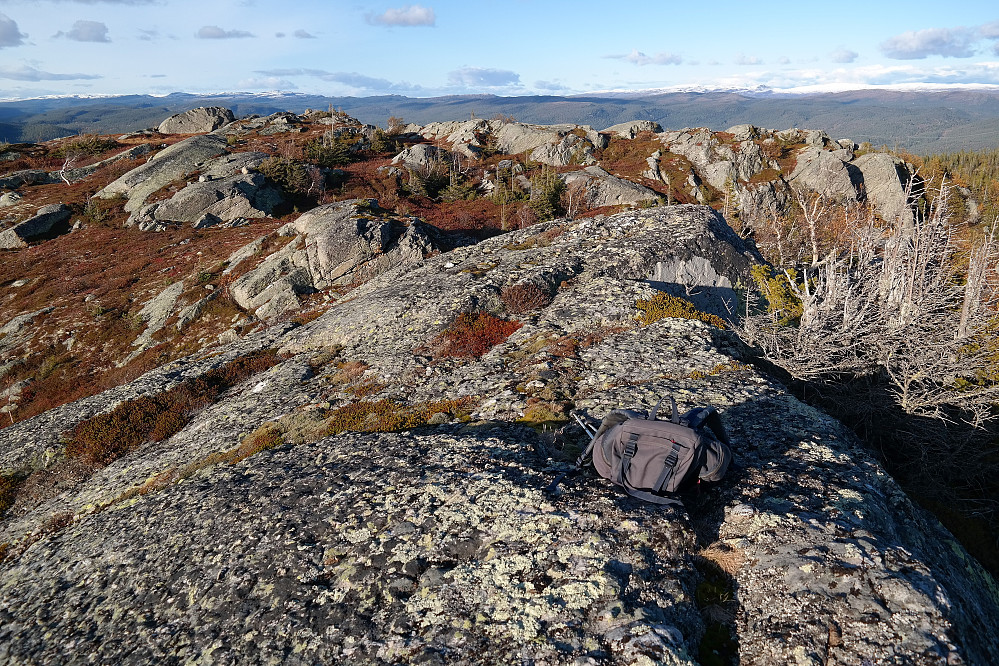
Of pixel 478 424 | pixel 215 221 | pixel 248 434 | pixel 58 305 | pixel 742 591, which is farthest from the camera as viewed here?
pixel 215 221

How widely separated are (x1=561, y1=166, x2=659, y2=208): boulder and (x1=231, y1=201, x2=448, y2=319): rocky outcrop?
27.2 metres

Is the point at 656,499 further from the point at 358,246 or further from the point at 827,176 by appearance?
the point at 827,176

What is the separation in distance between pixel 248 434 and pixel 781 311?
16.0m

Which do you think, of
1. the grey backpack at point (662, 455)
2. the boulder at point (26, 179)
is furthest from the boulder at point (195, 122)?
the grey backpack at point (662, 455)

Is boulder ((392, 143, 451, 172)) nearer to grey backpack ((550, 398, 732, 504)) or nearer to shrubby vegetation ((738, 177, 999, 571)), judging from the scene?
shrubby vegetation ((738, 177, 999, 571))

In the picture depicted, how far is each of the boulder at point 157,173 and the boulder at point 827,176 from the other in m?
68.8

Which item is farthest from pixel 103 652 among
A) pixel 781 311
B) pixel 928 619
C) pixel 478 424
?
pixel 781 311

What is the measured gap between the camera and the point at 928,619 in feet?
16.5

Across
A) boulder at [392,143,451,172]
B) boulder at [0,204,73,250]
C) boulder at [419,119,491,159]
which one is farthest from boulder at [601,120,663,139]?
boulder at [0,204,73,250]

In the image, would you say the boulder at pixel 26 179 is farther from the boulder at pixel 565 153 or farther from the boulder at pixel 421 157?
the boulder at pixel 565 153

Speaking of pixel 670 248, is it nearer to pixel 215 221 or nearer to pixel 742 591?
pixel 742 591

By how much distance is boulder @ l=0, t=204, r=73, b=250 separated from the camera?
43.1 m

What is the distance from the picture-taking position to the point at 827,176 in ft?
168

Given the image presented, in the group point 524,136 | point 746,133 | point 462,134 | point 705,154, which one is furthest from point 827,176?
point 462,134
